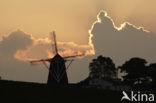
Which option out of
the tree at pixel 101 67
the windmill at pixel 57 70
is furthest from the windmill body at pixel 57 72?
the tree at pixel 101 67

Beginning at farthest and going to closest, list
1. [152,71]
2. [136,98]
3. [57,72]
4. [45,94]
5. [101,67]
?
[101,67] → [152,71] → [57,72] → [136,98] → [45,94]

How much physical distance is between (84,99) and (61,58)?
33495mm

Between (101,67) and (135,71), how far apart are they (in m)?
22.8

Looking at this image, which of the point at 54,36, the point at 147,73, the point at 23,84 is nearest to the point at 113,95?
the point at 23,84

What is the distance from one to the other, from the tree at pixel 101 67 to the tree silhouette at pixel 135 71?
21.2 metres

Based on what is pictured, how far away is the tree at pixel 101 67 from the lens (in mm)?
112562

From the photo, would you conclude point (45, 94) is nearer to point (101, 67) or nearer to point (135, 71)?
point (135, 71)

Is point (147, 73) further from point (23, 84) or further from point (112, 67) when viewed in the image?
point (23, 84)

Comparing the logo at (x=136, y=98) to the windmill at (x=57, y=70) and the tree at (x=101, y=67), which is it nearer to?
the windmill at (x=57, y=70)

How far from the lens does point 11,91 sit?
1703 inches

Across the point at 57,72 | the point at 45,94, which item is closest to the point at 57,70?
the point at 57,72

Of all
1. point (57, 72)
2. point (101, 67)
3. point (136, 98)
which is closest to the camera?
point (136, 98)

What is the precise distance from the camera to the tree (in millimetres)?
112562

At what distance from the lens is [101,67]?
113 metres
